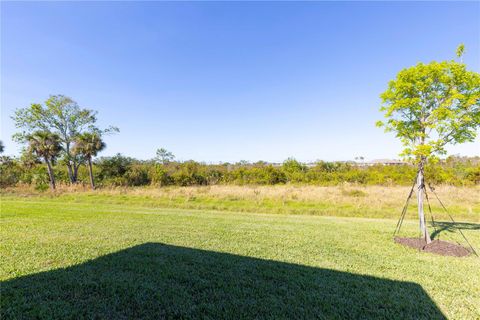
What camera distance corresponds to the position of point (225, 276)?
144 inches

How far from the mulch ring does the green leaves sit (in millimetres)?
2212

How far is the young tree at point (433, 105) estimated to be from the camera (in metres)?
5.29

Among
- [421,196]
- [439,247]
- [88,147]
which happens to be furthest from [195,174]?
[439,247]

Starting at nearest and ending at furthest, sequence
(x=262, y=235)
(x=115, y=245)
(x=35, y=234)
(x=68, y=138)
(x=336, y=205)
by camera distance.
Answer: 1. (x=115, y=245)
2. (x=35, y=234)
3. (x=262, y=235)
4. (x=336, y=205)
5. (x=68, y=138)

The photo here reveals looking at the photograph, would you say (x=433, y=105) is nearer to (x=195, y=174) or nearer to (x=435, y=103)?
(x=435, y=103)

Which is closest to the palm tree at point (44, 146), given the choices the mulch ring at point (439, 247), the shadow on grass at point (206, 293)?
the shadow on grass at point (206, 293)

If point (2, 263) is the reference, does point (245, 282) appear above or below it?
below

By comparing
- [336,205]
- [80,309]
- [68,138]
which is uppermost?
[68,138]

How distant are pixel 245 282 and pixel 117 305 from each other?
176cm

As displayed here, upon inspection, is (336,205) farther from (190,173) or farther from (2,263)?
(190,173)

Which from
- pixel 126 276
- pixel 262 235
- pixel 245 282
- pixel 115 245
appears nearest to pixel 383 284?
pixel 245 282

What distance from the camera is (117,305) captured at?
2.77m

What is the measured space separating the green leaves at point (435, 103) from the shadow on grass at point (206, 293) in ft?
13.1

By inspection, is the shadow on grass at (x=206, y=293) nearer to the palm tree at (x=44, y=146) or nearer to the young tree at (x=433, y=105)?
the young tree at (x=433, y=105)
